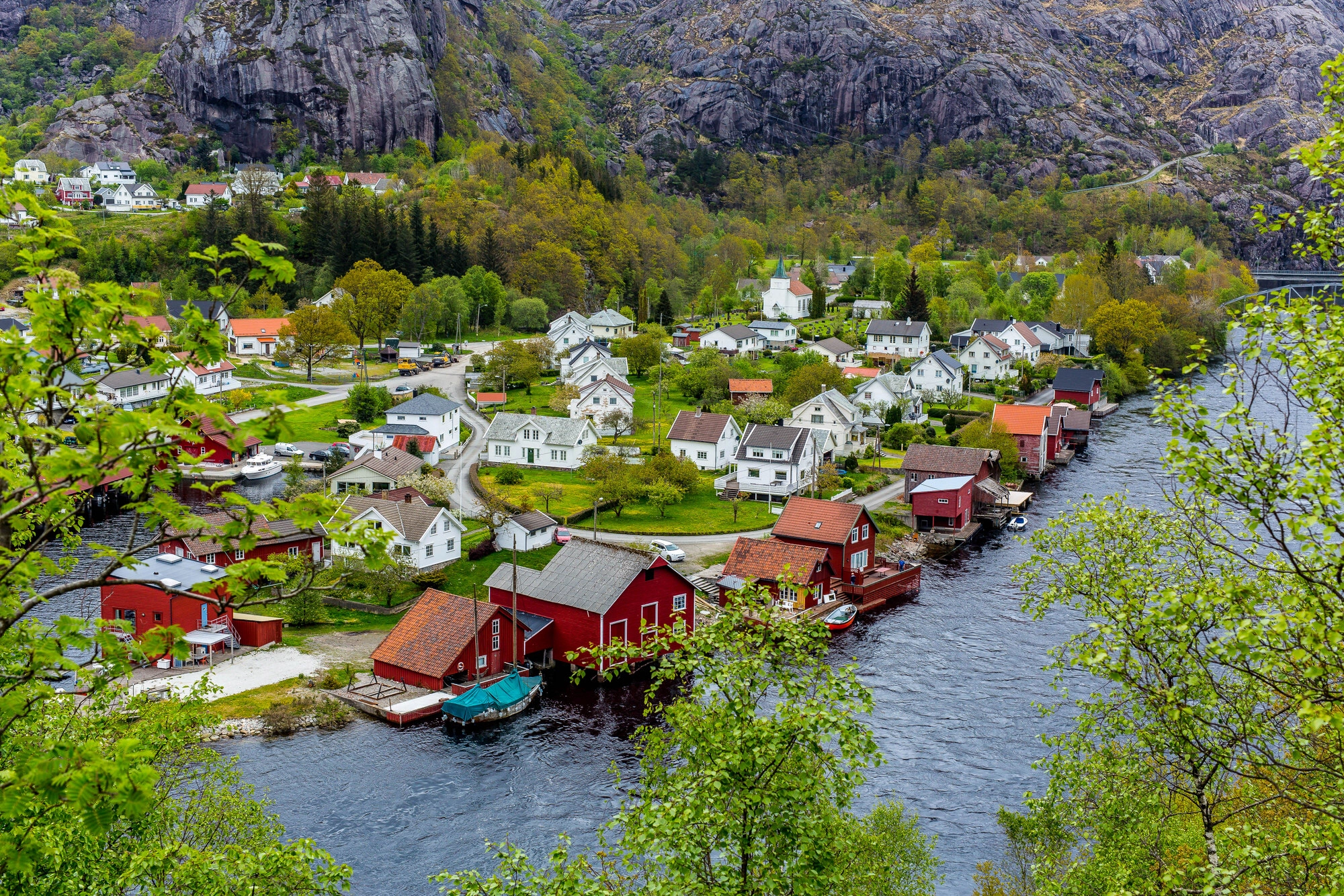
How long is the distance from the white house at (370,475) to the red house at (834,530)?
74.8 ft

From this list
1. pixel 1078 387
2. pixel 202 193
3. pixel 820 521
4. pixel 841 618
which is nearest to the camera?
pixel 841 618

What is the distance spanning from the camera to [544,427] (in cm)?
7062

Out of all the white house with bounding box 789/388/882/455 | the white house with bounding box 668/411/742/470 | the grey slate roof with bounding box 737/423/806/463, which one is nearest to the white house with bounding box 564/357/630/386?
the white house with bounding box 668/411/742/470

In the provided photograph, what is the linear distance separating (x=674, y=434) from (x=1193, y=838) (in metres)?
54.0

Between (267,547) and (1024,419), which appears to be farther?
(1024,419)

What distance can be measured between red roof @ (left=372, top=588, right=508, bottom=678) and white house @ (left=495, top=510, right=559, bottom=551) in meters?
11.9

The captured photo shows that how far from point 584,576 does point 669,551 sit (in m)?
10.9

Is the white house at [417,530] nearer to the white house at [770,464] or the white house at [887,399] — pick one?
the white house at [770,464]

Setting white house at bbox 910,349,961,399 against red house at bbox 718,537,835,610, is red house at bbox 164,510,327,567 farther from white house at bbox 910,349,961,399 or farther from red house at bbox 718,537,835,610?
white house at bbox 910,349,961,399

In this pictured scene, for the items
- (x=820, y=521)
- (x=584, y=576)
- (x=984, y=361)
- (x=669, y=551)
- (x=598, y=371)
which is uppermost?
(x=584, y=576)

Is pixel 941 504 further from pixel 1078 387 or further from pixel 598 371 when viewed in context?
pixel 1078 387

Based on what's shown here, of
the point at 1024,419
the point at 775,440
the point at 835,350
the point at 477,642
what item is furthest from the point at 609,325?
the point at 477,642

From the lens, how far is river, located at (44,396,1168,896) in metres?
29.1

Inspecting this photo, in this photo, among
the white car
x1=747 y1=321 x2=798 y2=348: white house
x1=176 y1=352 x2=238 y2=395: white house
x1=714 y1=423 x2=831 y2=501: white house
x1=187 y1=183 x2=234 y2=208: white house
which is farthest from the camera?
x1=187 y1=183 x2=234 y2=208: white house
